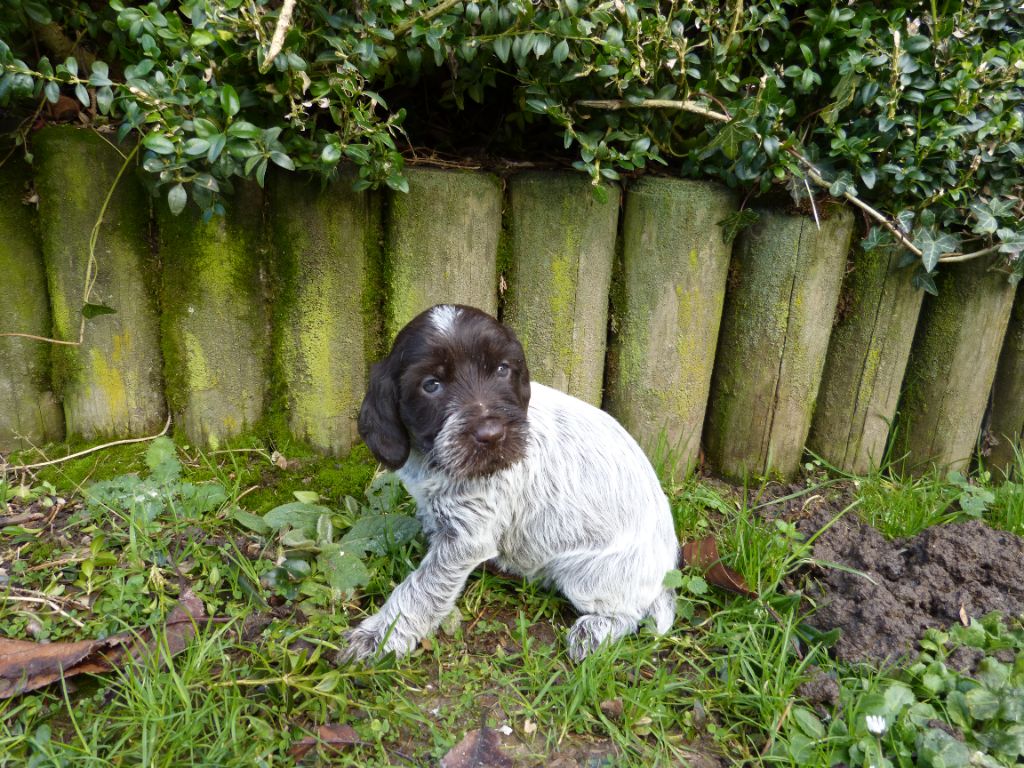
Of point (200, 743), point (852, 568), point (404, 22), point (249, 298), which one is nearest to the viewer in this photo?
point (200, 743)

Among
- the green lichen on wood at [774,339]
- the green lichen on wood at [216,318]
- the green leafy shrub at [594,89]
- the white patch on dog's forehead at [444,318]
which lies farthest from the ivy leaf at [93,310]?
the green lichen on wood at [774,339]

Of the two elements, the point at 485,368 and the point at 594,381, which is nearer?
the point at 485,368

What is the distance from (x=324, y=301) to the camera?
382 cm

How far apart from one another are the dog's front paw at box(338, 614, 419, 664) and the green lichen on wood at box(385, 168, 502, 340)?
4.98 feet

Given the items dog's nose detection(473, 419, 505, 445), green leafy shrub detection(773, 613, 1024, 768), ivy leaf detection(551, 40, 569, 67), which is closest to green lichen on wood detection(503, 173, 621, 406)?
ivy leaf detection(551, 40, 569, 67)

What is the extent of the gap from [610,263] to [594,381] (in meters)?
0.65

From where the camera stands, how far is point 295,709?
2.71m

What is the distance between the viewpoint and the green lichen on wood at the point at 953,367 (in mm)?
4125

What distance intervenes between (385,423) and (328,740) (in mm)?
1146

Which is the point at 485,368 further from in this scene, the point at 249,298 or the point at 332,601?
the point at 249,298

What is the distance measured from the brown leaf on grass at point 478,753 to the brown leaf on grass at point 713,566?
4.20 ft

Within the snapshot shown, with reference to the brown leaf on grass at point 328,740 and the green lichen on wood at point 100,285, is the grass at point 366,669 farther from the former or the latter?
the green lichen on wood at point 100,285

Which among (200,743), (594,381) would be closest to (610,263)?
(594,381)

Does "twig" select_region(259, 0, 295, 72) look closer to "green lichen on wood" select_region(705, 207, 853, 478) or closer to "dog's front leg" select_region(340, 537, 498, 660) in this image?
"dog's front leg" select_region(340, 537, 498, 660)
